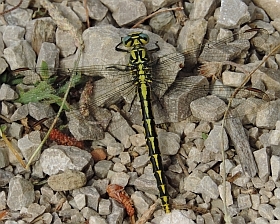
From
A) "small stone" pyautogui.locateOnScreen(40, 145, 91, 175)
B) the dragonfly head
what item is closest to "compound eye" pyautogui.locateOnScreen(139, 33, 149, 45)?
the dragonfly head

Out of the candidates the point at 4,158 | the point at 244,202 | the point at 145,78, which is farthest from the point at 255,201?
the point at 4,158

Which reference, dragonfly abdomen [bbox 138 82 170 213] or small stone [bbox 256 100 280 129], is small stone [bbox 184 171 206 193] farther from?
small stone [bbox 256 100 280 129]

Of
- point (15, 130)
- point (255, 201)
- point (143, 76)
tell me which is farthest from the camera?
point (143, 76)

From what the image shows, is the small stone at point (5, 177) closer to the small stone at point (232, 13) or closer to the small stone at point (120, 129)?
the small stone at point (120, 129)

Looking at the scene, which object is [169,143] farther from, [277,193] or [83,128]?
[277,193]

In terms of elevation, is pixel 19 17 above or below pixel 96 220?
above

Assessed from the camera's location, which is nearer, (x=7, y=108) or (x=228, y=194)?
(x=228, y=194)
